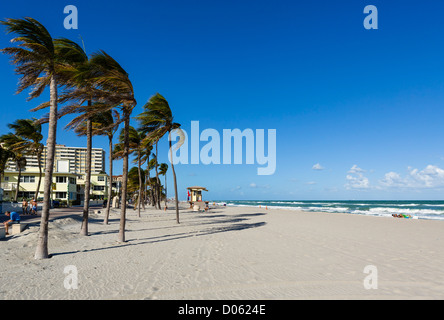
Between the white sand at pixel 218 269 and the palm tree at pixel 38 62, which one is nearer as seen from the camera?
the white sand at pixel 218 269

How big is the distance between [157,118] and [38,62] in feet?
29.6

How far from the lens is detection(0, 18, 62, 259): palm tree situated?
7.16 m

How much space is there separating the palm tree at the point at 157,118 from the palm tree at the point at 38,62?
7.77m

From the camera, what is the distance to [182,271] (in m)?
6.53

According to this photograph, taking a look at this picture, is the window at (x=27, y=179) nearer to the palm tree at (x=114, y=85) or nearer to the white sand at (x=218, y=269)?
the white sand at (x=218, y=269)

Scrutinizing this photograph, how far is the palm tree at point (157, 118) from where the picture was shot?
1617cm

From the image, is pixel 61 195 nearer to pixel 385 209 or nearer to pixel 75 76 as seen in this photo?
pixel 75 76

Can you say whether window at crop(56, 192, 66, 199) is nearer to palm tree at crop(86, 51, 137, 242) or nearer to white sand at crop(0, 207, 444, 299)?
white sand at crop(0, 207, 444, 299)

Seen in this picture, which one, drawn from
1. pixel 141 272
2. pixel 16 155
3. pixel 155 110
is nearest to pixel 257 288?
pixel 141 272

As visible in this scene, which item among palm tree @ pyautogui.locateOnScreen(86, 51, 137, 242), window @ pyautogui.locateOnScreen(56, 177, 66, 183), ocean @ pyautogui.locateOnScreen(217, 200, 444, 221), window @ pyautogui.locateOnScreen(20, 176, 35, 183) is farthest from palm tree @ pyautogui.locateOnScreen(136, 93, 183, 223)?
window @ pyautogui.locateOnScreen(20, 176, 35, 183)

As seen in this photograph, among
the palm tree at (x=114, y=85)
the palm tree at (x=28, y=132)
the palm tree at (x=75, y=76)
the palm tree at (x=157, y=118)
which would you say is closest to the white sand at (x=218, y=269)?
the palm tree at (x=114, y=85)

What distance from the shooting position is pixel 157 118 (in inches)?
658
